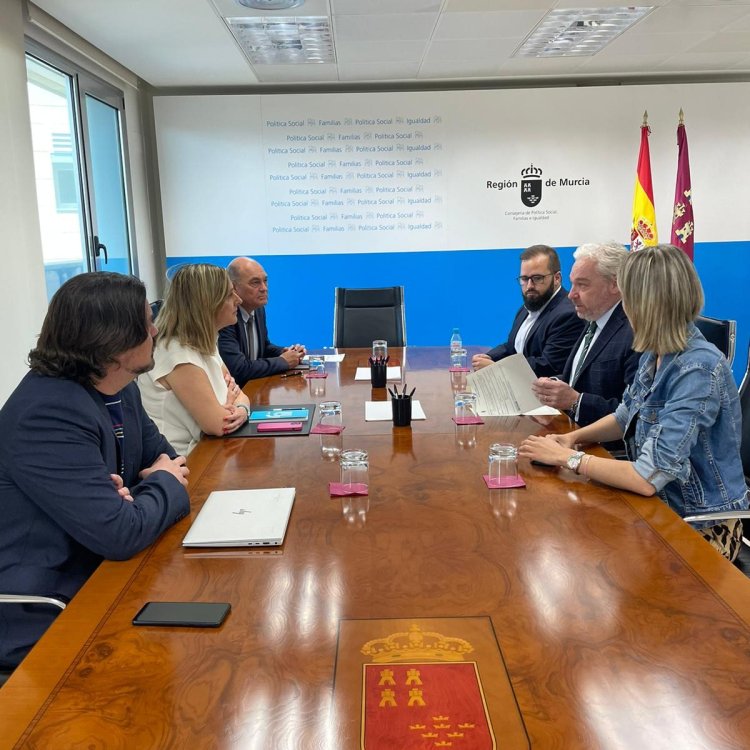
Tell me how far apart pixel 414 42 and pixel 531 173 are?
1.77 meters

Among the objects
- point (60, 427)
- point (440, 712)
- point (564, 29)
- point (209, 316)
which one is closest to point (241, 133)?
point (564, 29)

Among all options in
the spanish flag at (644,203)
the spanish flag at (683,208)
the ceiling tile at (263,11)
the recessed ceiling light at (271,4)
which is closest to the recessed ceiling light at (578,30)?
the spanish flag at (644,203)

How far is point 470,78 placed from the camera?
619 centimetres

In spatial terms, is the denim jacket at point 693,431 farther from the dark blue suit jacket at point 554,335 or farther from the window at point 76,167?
the window at point 76,167

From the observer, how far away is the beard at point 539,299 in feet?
13.1

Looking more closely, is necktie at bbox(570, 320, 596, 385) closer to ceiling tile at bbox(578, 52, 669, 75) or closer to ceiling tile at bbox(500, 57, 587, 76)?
ceiling tile at bbox(500, 57, 587, 76)

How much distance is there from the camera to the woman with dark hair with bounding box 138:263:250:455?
2471 millimetres

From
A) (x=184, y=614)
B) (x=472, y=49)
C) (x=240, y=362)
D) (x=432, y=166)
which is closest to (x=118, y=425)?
(x=184, y=614)

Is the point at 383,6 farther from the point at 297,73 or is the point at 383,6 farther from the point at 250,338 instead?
the point at 250,338

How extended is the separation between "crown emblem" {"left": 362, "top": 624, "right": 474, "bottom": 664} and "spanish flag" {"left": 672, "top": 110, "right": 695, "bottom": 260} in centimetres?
567

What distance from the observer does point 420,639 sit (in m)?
1.15

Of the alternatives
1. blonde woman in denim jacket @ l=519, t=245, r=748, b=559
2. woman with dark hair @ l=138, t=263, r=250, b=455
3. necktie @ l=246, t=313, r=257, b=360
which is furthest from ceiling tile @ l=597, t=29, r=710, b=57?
woman with dark hair @ l=138, t=263, r=250, b=455

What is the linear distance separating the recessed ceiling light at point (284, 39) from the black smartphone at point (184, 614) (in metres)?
4.03

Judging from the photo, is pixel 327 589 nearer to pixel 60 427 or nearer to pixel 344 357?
pixel 60 427
